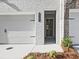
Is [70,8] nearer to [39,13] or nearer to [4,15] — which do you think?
[39,13]

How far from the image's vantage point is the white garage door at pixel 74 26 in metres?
17.5

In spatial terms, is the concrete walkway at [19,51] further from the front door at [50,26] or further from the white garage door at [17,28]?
the front door at [50,26]

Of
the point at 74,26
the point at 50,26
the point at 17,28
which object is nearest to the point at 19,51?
the point at 17,28

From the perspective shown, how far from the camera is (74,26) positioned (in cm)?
1764

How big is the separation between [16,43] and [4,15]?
2530 millimetres

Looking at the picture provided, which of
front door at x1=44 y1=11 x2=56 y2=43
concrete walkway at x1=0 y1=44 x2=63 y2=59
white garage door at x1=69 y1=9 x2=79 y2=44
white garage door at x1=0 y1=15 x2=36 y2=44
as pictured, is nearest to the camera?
concrete walkway at x1=0 y1=44 x2=63 y2=59

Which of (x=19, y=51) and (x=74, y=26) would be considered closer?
(x=19, y=51)

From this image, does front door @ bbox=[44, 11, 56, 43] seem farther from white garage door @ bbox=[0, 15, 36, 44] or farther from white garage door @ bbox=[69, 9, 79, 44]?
white garage door @ bbox=[69, 9, 79, 44]

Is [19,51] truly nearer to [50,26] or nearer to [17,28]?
[17,28]

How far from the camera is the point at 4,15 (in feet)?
60.8

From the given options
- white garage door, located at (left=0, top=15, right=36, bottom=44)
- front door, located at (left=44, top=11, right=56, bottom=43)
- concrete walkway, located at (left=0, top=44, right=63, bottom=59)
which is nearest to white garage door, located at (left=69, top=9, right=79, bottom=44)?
concrete walkway, located at (left=0, top=44, right=63, bottom=59)

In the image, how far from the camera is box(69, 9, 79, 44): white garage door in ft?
57.5

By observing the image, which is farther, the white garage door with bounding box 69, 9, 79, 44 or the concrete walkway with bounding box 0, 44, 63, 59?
the white garage door with bounding box 69, 9, 79, 44

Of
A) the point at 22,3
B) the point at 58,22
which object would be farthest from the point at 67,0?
the point at 22,3
